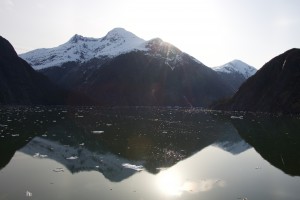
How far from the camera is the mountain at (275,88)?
124m

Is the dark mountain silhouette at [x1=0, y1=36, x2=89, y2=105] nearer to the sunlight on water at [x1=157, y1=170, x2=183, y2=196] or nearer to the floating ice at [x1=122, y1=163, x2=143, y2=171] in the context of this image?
the floating ice at [x1=122, y1=163, x2=143, y2=171]

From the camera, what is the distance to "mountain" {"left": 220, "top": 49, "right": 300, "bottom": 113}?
123625 mm

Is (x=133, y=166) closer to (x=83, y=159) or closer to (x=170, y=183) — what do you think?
(x=83, y=159)

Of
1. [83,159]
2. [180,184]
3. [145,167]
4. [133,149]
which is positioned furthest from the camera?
[133,149]

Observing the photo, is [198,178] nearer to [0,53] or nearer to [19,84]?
[19,84]

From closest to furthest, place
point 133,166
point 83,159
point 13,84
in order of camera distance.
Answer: point 133,166 < point 83,159 < point 13,84

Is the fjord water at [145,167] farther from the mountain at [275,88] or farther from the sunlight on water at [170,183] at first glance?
the mountain at [275,88]

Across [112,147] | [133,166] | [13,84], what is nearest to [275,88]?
[112,147]

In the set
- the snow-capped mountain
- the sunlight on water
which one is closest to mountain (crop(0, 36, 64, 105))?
the snow-capped mountain

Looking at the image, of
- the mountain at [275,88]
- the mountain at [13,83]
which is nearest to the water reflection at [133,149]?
the mountain at [275,88]

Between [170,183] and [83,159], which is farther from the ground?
[170,183]

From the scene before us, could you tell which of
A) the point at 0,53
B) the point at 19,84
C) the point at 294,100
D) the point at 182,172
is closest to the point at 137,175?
the point at 182,172

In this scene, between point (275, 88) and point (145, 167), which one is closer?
point (145, 167)

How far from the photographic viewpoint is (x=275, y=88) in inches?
5236
